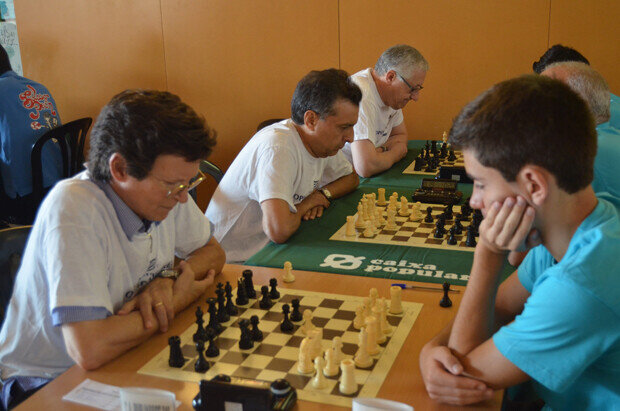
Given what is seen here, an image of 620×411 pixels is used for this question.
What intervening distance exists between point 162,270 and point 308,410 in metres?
0.89

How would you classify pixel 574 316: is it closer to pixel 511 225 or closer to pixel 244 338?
pixel 511 225

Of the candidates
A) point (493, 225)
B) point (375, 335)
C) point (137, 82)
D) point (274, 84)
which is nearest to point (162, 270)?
point (375, 335)

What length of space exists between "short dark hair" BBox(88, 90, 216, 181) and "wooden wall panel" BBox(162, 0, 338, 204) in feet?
12.9

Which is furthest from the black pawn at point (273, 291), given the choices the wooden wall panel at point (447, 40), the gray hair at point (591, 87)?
the wooden wall panel at point (447, 40)

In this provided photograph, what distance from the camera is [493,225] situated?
56.2 inches

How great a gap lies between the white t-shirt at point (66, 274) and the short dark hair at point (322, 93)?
1.29 metres

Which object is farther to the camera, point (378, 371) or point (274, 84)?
point (274, 84)

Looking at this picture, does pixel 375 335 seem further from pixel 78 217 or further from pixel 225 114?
pixel 225 114

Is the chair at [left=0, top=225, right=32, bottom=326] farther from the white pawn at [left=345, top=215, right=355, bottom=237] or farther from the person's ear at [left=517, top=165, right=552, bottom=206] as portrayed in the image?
the person's ear at [left=517, top=165, right=552, bottom=206]

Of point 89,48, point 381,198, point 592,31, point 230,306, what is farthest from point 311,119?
point 89,48

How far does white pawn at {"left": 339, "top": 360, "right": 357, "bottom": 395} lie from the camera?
1438 mm

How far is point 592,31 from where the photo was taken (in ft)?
16.1

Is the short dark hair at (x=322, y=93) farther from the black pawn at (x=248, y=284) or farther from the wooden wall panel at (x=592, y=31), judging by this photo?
the wooden wall panel at (x=592, y=31)

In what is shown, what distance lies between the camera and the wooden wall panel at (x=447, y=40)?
502 cm
